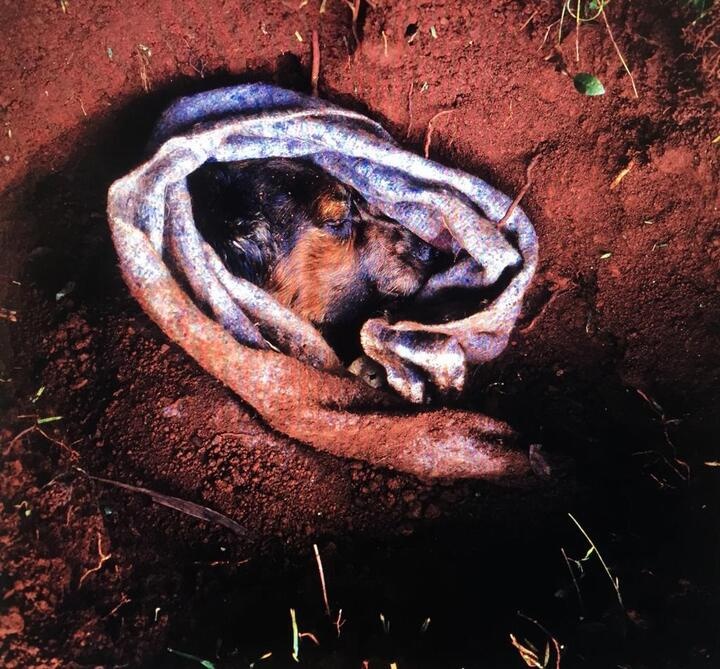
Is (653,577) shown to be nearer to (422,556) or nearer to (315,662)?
(422,556)

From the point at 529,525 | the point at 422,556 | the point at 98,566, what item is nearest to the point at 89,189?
the point at 98,566

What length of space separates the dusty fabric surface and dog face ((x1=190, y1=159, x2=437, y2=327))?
0.09m

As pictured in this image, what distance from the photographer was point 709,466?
1.56m

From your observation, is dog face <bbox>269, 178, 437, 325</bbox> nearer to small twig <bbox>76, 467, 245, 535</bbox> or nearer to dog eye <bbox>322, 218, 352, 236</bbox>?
dog eye <bbox>322, 218, 352, 236</bbox>

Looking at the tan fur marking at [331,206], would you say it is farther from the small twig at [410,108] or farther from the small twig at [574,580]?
the small twig at [574,580]

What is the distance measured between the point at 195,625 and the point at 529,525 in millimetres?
1080

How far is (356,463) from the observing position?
1784mm

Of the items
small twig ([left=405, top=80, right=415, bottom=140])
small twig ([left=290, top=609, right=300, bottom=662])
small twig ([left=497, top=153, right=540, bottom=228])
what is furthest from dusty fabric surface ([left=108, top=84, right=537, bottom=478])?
small twig ([left=290, top=609, right=300, bottom=662])

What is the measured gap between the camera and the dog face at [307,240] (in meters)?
2.01

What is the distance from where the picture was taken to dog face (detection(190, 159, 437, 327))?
2.01 metres

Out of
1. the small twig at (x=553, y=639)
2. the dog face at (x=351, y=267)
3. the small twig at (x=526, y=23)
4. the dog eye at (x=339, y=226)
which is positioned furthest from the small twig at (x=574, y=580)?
the small twig at (x=526, y=23)

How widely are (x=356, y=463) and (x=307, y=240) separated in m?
0.91

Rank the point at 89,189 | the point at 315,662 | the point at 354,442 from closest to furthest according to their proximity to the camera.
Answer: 1. the point at 315,662
2. the point at 354,442
3. the point at 89,189

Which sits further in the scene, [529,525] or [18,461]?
[529,525]
